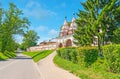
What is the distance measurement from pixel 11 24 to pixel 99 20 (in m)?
42.9

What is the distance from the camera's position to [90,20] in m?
36.5

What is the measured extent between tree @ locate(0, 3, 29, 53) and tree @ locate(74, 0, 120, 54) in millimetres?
36516

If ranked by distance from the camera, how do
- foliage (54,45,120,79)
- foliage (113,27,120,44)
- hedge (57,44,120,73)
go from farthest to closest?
1. foliage (113,27,120,44)
2. hedge (57,44,120,73)
3. foliage (54,45,120,79)

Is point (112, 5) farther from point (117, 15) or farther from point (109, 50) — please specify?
point (109, 50)

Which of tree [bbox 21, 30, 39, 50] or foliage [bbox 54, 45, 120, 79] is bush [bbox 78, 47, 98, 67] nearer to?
foliage [bbox 54, 45, 120, 79]

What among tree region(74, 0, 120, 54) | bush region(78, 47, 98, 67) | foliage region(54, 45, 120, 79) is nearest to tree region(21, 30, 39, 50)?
tree region(74, 0, 120, 54)

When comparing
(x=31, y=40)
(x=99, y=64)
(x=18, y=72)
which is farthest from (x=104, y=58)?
(x=31, y=40)

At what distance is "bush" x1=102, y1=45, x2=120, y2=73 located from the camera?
15.9 metres

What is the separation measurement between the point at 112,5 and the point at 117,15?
2.05 m

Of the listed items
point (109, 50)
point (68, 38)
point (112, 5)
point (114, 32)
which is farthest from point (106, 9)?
point (68, 38)

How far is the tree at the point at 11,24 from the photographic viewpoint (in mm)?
71012

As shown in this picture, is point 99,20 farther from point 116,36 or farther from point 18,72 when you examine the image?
point 18,72

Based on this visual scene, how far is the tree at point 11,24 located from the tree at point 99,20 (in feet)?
120

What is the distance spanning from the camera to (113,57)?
16547 millimetres
